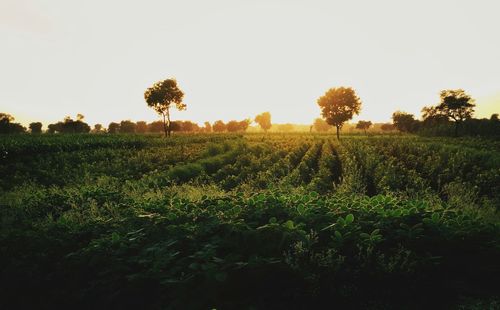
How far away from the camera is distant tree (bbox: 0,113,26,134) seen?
74537 mm

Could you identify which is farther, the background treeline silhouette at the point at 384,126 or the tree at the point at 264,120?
the tree at the point at 264,120

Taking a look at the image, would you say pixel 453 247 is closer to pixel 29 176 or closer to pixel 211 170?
pixel 211 170

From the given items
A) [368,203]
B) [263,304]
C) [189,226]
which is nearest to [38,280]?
[189,226]

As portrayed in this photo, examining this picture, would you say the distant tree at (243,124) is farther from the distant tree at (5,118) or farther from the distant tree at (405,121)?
the distant tree at (5,118)

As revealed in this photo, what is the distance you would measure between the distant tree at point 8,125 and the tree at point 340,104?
70719mm

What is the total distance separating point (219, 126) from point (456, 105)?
286ft

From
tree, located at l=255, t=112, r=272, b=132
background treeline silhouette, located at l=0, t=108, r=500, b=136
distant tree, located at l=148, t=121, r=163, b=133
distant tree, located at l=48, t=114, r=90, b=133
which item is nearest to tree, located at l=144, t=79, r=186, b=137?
background treeline silhouette, located at l=0, t=108, r=500, b=136

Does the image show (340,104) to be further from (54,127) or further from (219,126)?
(54,127)

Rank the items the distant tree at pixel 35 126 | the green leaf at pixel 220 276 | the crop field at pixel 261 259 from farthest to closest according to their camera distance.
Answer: the distant tree at pixel 35 126 < the crop field at pixel 261 259 < the green leaf at pixel 220 276

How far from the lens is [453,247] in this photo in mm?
4434

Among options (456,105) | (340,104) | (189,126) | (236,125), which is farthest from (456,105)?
(189,126)

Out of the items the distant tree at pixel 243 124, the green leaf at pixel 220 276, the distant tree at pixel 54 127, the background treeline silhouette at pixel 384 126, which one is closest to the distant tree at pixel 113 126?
the background treeline silhouette at pixel 384 126

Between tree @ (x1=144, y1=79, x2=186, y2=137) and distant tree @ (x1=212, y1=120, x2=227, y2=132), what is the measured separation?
68877mm

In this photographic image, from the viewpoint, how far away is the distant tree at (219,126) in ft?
428
